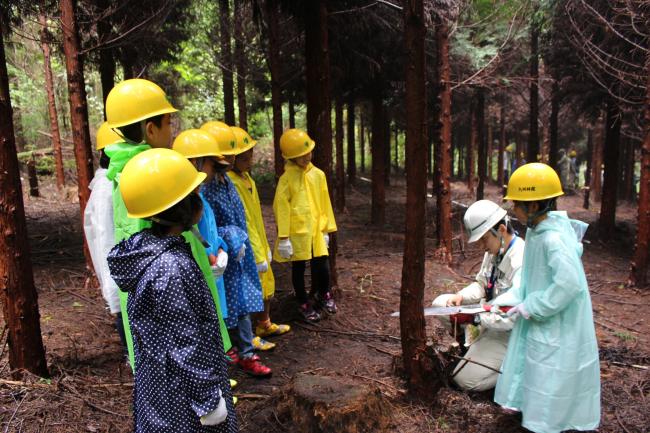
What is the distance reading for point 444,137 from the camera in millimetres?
8805

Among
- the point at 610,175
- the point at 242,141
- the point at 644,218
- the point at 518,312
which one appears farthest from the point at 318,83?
the point at 610,175

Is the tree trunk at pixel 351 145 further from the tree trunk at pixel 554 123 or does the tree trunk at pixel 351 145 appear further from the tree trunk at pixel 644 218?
the tree trunk at pixel 644 218

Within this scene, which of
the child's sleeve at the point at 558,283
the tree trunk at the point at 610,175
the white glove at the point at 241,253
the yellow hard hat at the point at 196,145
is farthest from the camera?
the tree trunk at the point at 610,175

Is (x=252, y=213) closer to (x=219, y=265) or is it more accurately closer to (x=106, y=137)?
(x=219, y=265)

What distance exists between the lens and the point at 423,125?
3.28 meters

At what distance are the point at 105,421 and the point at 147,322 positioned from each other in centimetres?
165

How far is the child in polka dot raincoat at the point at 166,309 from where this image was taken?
213 centimetres

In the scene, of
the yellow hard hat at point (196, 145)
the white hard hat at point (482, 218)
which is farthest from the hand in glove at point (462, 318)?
the yellow hard hat at point (196, 145)

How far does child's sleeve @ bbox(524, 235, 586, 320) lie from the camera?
10.2ft

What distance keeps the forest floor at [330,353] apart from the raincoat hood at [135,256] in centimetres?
163

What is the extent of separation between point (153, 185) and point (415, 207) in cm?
188

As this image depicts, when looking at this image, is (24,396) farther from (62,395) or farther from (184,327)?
(184,327)

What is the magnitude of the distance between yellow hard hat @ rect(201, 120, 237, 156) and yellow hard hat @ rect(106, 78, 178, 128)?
1.09m

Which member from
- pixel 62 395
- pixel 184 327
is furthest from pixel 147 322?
pixel 62 395
